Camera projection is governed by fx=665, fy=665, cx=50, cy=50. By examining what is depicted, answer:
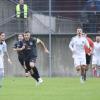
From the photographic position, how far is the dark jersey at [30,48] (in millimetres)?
25312

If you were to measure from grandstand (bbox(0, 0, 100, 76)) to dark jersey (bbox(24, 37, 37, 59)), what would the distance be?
828 cm

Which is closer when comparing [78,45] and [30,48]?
[30,48]

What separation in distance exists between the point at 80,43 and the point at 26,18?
23.6ft

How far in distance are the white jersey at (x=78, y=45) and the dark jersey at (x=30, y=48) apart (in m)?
2.14

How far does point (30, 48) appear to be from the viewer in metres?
25.8

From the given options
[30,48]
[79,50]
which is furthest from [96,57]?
[30,48]

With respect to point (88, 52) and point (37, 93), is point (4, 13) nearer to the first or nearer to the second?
point (88, 52)

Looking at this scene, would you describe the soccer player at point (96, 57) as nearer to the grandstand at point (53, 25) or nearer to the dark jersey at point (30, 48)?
the grandstand at point (53, 25)

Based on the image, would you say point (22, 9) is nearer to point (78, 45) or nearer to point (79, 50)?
point (79, 50)

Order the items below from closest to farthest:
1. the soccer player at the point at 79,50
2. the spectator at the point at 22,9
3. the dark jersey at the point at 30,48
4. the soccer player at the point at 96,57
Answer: the dark jersey at the point at 30,48
the soccer player at the point at 79,50
the spectator at the point at 22,9
the soccer player at the point at 96,57

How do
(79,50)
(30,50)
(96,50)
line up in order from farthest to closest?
Result: (96,50) < (79,50) < (30,50)

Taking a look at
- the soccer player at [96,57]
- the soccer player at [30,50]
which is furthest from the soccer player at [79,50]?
the soccer player at [96,57]

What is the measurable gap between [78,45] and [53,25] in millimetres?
A: 7600

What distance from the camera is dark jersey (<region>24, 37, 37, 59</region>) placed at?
83.0 ft
